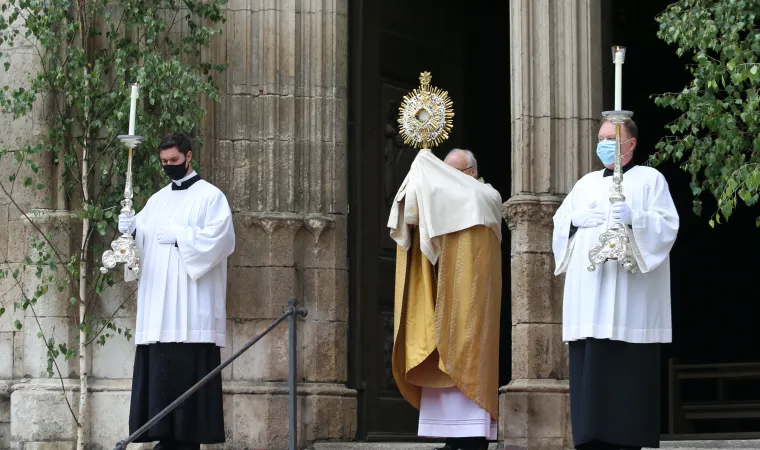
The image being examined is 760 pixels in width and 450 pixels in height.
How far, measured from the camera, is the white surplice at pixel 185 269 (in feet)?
30.4

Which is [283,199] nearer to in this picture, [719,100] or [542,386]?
[542,386]

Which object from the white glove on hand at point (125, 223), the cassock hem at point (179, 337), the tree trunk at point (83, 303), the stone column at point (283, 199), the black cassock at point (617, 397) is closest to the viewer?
the black cassock at point (617, 397)

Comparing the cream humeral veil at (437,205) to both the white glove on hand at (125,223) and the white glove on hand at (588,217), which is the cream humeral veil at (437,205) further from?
the white glove on hand at (125,223)

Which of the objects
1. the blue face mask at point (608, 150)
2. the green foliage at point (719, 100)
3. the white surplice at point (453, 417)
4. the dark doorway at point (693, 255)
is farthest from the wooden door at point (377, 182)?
the blue face mask at point (608, 150)

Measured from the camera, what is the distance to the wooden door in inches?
468

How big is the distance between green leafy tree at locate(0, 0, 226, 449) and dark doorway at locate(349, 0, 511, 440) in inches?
55.2

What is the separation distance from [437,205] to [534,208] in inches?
53.1

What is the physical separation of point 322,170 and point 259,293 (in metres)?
0.95

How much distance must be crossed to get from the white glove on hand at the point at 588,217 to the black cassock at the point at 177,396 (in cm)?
220

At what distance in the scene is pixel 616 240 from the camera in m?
8.27

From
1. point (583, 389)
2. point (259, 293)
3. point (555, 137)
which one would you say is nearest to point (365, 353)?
point (259, 293)

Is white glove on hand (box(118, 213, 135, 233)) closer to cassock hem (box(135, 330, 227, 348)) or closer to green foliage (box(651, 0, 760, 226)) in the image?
cassock hem (box(135, 330, 227, 348))

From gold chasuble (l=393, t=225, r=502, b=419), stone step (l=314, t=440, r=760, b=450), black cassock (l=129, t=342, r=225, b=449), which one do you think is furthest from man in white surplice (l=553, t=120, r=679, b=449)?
black cassock (l=129, t=342, r=225, b=449)

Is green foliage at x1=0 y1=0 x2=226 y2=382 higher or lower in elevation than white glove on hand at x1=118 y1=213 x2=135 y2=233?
higher
